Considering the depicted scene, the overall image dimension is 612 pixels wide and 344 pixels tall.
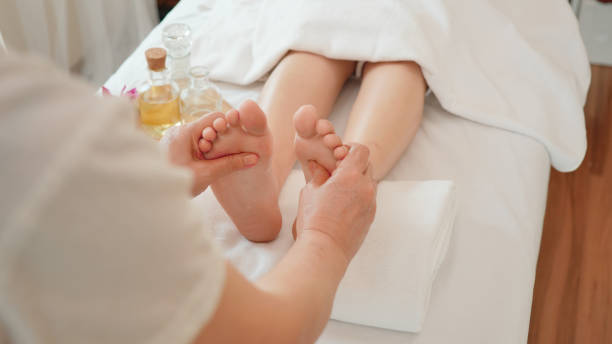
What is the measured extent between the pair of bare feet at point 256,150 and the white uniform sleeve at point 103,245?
528mm

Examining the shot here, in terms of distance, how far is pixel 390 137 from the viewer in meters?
1.22

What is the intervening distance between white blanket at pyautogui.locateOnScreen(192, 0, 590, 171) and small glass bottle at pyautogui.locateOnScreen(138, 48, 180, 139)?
0.20m

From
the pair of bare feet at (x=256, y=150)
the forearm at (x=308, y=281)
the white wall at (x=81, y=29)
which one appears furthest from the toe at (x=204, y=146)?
the white wall at (x=81, y=29)

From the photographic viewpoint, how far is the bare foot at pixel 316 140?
1016mm

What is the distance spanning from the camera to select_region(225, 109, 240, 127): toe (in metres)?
0.99

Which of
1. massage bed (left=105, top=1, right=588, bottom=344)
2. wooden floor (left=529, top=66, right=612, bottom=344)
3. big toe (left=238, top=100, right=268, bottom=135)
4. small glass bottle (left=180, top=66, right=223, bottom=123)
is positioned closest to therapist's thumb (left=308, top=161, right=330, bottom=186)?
big toe (left=238, top=100, right=268, bottom=135)

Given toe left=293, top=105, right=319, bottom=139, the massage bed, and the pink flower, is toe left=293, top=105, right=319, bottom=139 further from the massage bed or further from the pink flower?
the pink flower

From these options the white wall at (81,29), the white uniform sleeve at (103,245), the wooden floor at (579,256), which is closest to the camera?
the white uniform sleeve at (103,245)

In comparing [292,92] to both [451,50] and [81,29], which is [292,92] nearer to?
[451,50]

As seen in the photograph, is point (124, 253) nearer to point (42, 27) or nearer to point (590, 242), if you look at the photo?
point (590, 242)

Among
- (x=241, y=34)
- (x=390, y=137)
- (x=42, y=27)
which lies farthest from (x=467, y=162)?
(x=42, y=27)

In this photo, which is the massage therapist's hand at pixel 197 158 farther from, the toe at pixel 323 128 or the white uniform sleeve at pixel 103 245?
the white uniform sleeve at pixel 103 245

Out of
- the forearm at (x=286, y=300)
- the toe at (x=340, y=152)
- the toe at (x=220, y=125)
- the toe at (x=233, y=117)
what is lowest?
the toe at (x=340, y=152)

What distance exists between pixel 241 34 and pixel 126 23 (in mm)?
1083
